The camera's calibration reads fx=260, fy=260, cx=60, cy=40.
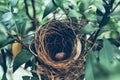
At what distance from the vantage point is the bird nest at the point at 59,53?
809mm

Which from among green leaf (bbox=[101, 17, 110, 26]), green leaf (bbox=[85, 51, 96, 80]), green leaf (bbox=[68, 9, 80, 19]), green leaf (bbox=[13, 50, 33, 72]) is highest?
green leaf (bbox=[68, 9, 80, 19])

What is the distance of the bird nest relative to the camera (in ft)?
2.65

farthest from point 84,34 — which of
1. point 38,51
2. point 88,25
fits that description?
point 38,51

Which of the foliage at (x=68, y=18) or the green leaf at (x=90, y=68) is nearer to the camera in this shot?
the green leaf at (x=90, y=68)

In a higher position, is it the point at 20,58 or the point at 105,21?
the point at 105,21

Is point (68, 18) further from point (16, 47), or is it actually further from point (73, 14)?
point (16, 47)

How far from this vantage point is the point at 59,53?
0.91 m

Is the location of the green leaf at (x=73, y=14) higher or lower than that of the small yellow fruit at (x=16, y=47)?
higher

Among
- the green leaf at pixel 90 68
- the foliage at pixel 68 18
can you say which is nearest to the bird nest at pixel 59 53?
the foliage at pixel 68 18

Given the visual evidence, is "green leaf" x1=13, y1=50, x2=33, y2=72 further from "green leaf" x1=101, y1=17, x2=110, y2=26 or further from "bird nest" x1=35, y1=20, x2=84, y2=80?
"green leaf" x1=101, y1=17, x2=110, y2=26

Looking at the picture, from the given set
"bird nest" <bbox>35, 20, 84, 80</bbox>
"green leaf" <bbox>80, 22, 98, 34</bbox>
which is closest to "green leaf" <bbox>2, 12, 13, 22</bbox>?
"bird nest" <bbox>35, 20, 84, 80</bbox>

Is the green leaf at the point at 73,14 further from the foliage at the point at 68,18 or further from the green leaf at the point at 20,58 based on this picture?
the green leaf at the point at 20,58

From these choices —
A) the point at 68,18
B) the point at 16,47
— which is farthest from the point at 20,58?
the point at 68,18

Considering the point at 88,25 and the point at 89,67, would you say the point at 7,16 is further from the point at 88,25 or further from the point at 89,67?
the point at 89,67
